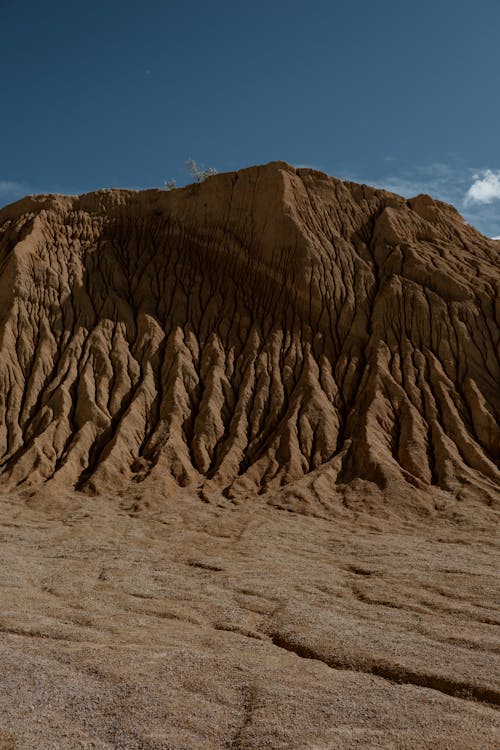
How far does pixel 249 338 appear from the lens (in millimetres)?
A: 32062

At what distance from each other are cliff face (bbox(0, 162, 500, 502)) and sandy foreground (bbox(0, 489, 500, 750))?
4.51 meters

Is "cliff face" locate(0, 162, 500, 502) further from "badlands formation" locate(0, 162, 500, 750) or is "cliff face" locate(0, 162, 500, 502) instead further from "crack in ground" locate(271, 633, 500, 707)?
"crack in ground" locate(271, 633, 500, 707)

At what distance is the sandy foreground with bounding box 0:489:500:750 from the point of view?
7.27m

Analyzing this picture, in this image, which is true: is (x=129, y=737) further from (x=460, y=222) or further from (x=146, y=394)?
(x=460, y=222)

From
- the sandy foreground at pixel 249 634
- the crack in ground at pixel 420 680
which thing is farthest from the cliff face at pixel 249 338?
the crack in ground at pixel 420 680

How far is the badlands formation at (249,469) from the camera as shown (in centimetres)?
813

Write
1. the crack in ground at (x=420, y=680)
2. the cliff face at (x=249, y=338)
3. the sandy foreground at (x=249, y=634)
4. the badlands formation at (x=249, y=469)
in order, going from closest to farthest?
1. the sandy foreground at (x=249, y=634)
2. the badlands formation at (x=249, y=469)
3. the crack in ground at (x=420, y=680)
4. the cliff face at (x=249, y=338)

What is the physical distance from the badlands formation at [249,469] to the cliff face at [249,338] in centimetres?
13

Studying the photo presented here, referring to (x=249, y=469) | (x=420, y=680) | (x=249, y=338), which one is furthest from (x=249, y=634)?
(x=249, y=338)

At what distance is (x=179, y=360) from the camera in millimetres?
30625

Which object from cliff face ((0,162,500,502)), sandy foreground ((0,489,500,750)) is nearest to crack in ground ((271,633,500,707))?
sandy foreground ((0,489,500,750))

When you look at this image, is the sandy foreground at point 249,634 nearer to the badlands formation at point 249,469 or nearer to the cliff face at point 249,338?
the badlands formation at point 249,469

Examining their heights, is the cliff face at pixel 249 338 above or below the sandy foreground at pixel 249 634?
above

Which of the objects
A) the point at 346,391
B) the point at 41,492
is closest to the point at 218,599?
the point at 41,492
